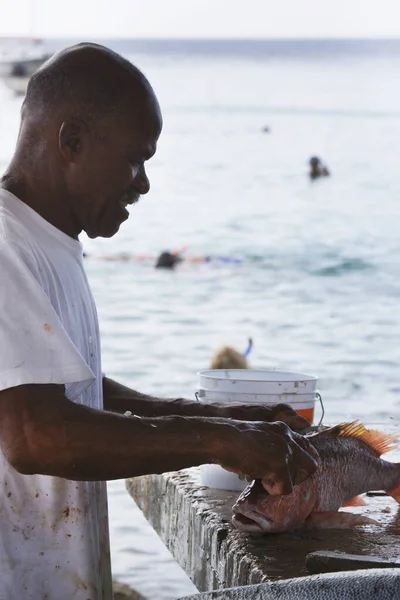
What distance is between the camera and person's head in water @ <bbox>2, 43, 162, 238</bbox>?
2918 mm

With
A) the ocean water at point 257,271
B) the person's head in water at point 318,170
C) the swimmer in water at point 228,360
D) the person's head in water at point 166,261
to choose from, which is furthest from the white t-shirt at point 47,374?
the person's head in water at point 318,170

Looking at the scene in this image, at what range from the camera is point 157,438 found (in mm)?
2779

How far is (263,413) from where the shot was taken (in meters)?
3.68

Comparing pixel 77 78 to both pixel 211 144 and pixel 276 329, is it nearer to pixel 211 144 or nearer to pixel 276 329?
pixel 276 329

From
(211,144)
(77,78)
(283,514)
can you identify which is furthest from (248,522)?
(211,144)

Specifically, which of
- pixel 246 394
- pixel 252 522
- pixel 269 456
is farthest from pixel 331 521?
pixel 269 456

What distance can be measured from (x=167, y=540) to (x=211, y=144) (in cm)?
4756

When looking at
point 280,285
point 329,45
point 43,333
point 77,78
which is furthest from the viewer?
point 329,45

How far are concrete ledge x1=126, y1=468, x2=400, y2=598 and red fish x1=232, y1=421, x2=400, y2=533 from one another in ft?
0.15

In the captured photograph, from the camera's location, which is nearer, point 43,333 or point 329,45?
point 43,333

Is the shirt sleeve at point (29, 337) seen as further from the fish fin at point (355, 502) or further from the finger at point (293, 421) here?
the fish fin at point (355, 502)

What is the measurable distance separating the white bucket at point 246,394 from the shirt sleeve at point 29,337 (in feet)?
4.61

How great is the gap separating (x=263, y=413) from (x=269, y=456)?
75 cm

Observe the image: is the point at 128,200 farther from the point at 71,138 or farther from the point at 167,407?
the point at 167,407
